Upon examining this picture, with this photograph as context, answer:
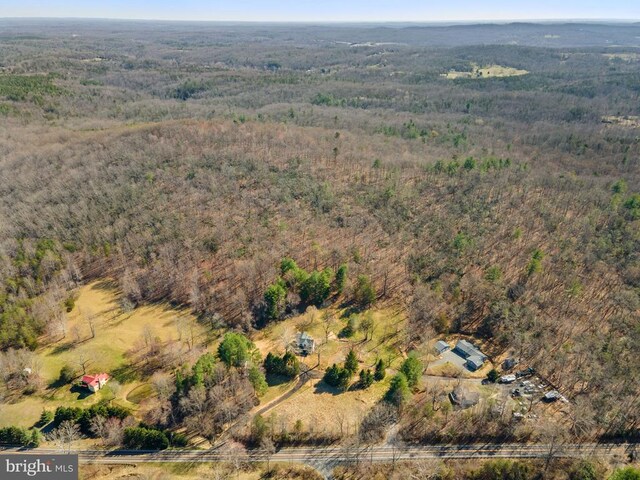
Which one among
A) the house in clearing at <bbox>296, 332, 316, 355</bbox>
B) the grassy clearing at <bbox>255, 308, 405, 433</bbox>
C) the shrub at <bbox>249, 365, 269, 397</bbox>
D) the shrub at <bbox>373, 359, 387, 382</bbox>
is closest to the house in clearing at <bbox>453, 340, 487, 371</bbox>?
the grassy clearing at <bbox>255, 308, 405, 433</bbox>

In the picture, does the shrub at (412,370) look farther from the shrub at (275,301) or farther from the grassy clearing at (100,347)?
the grassy clearing at (100,347)

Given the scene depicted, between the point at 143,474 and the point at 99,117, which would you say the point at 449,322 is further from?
the point at 99,117

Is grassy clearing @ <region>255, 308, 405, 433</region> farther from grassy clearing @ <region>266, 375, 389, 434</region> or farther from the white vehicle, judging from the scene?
the white vehicle

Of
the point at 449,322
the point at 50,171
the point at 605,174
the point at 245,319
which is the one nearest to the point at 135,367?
the point at 245,319

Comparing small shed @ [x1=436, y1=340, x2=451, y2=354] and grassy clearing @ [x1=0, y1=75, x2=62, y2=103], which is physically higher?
→ grassy clearing @ [x1=0, y1=75, x2=62, y2=103]

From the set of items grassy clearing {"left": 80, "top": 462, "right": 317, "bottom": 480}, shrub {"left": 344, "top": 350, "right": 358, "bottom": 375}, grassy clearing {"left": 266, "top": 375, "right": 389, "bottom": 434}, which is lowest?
grassy clearing {"left": 80, "top": 462, "right": 317, "bottom": 480}

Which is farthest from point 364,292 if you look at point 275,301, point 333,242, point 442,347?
point 333,242
